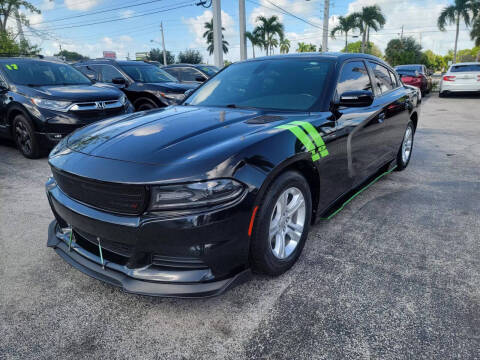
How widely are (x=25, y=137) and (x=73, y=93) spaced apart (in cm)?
104

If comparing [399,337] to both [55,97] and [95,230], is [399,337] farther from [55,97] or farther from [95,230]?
[55,97]

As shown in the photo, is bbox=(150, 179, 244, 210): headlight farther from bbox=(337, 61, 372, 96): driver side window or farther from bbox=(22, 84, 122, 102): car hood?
bbox=(22, 84, 122, 102): car hood

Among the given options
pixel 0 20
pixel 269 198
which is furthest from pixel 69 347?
pixel 0 20

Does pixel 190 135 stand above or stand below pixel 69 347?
above

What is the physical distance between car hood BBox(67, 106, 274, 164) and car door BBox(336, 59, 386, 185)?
810mm

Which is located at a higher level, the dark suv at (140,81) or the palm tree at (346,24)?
the palm tree at (346,24)

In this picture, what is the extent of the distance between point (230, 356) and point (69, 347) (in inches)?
32.9

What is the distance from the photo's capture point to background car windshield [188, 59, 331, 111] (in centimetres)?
292

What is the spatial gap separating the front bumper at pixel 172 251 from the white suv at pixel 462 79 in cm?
1599

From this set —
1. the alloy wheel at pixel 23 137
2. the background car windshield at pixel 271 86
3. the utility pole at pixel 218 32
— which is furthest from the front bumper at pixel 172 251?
the utility pole at pixel 218 32

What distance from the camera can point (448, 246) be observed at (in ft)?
9.37

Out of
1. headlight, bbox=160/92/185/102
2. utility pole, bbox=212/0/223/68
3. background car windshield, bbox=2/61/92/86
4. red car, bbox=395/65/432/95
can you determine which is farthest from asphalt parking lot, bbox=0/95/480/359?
red car, bbox=395/65/432/95

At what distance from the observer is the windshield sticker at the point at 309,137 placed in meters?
2.36

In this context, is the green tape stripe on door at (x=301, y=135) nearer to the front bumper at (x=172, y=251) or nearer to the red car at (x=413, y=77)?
the front bumper at (x=172, y=251)
